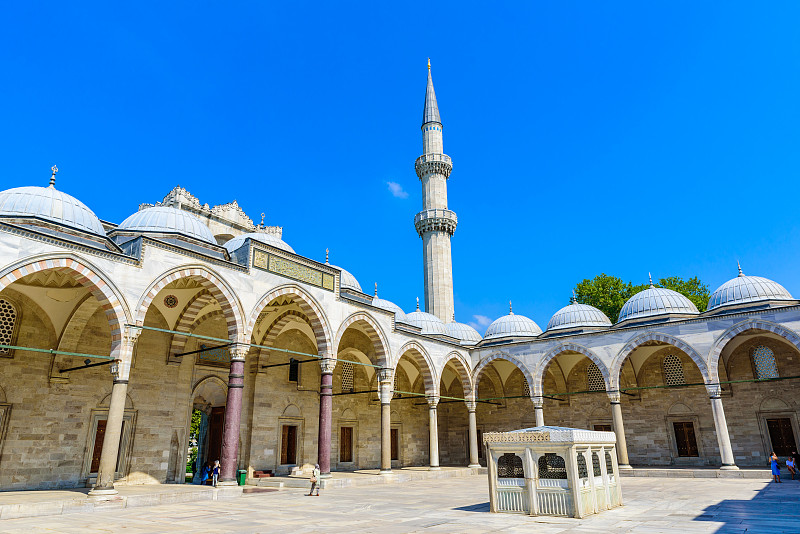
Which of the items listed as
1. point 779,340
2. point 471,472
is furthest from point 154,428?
point 779,340

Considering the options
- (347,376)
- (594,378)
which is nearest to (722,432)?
(594,378)

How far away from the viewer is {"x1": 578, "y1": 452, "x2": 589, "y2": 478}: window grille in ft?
26.3

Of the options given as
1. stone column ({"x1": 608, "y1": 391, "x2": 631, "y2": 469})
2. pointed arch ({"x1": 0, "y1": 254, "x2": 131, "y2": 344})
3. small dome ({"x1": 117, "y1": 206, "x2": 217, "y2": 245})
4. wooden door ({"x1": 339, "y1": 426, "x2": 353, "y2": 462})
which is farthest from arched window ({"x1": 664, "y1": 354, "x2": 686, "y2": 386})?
pointed arch ({"x1": 0, "y1": 254, "x2": 131, "y2": 344})

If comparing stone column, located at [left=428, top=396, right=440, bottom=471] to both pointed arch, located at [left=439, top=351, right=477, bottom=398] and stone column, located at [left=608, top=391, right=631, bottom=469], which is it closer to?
pointed arch, located at [left=439, top=351, right=477, bottom=398]

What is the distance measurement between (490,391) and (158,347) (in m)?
14.7

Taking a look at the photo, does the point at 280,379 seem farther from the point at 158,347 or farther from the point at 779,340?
the point at 779,340

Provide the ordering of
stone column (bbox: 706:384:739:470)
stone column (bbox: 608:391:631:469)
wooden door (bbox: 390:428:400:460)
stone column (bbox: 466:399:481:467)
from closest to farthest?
stone column (bbox: 706:384:739:470) → stone column (bbox: 608:391:631:469) → stone column (bbox: 466:399:481:467) → wooden door (bbox: 390:428:400:460)

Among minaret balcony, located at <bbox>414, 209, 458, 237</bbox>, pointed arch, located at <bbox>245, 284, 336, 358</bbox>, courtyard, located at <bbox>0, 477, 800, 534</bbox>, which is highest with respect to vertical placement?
minaret balcony, located at <bbox>414, 209, 458, 237</bbox>

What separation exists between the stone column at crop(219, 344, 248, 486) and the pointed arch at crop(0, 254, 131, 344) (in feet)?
9.04

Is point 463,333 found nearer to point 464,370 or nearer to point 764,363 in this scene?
point 464,370

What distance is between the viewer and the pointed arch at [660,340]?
54.6ft

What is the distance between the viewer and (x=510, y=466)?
844 cm

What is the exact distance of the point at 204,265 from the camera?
1255 cm

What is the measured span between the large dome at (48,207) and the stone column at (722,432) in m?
17.5
